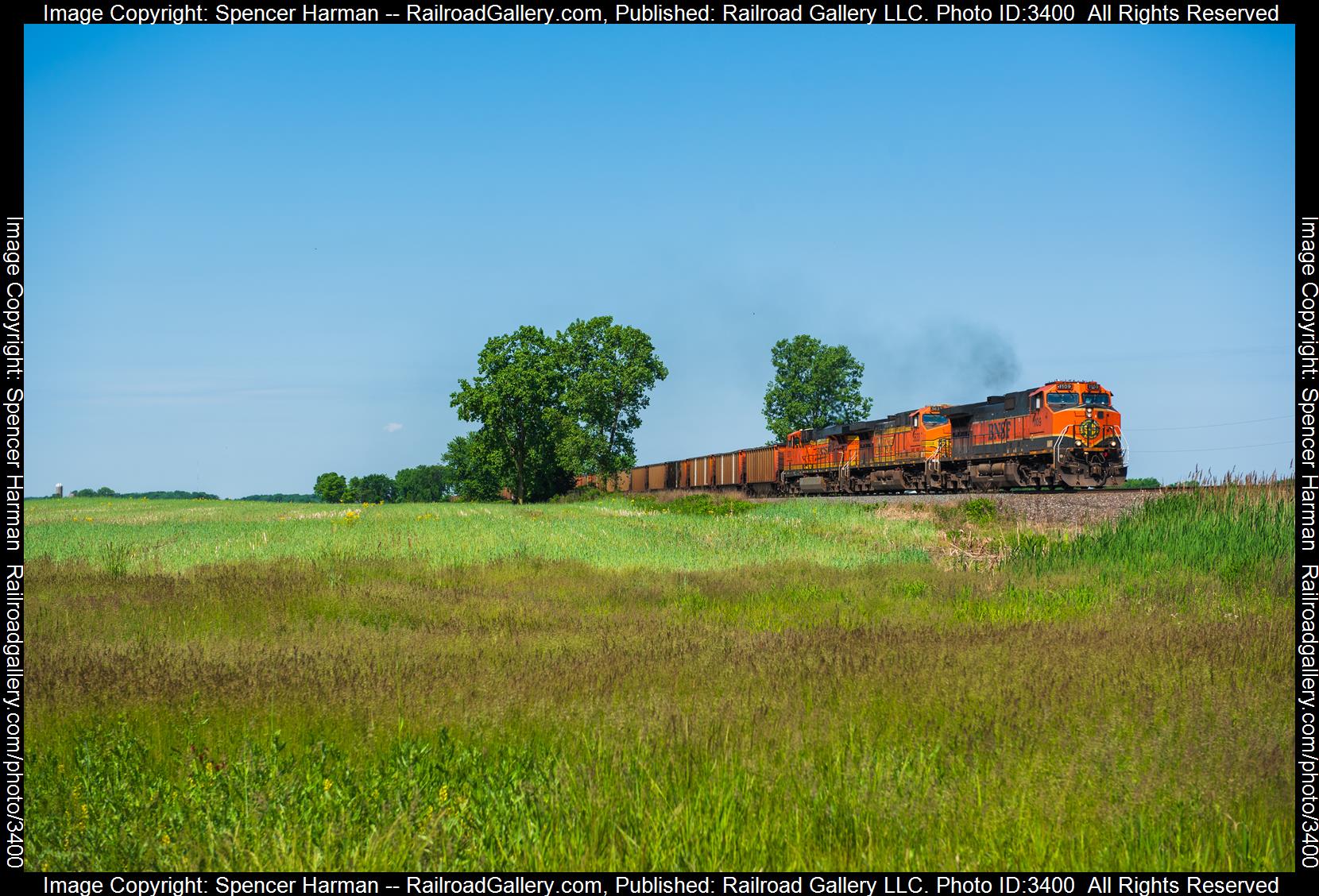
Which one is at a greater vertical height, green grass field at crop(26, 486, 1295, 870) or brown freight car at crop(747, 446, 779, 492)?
brown freight car at crop(747, 446, 779, 492)

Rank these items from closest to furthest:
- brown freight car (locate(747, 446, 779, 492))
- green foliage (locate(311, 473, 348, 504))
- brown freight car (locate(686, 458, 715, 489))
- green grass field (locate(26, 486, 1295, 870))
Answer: green grass field (locate(26, 486, 1295, 870)), brown freight car (locate(747, 446, 779, 492)), brown freight car (locate(686, 458, 715, 489)), green foliage (locate(311, 473, 348, 504))

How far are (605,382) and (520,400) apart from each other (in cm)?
626

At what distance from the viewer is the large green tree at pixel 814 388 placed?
75812 millimetres

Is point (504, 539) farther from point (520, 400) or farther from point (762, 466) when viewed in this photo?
point (520, 400)

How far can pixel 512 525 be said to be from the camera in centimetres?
2488

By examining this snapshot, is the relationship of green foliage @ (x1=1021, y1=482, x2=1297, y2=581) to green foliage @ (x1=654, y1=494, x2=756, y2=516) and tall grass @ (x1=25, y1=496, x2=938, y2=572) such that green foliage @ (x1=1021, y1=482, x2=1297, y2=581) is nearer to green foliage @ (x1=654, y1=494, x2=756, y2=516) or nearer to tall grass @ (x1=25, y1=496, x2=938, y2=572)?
tall grass @ (x1=25, y1=496, x2=938, y2=572)

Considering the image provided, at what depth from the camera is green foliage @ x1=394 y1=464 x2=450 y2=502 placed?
149000 mm

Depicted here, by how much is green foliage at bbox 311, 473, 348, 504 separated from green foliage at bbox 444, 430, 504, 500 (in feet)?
83.9

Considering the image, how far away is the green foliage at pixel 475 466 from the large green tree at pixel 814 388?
2499cm

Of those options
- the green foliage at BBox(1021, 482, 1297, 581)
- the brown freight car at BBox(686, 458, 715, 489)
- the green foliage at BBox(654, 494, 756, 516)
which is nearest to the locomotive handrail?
the green foliage at BBox(654, 494, 756, 516)

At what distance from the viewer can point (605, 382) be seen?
210 ft
